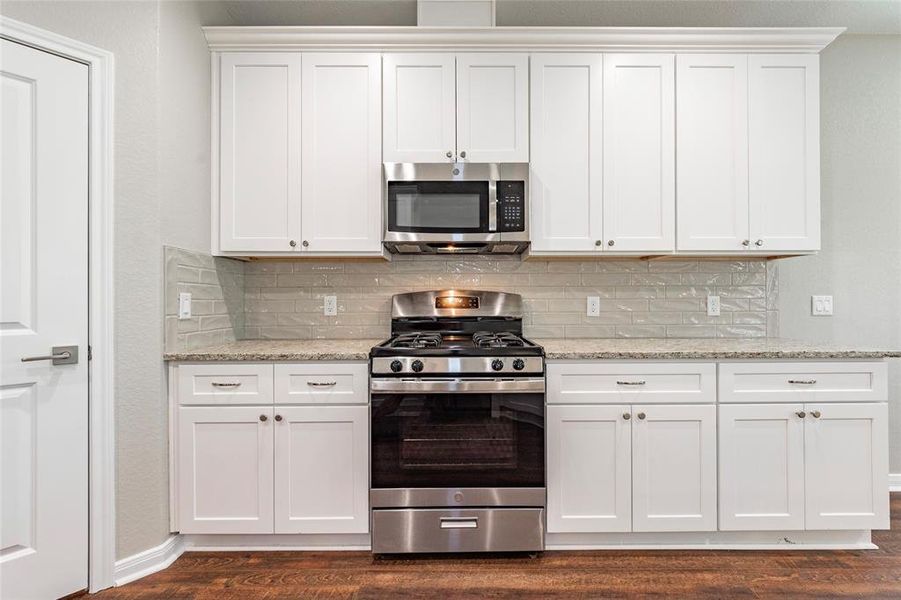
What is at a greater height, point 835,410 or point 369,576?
point 835,410

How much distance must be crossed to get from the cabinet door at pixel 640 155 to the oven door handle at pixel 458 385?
0.91 metres

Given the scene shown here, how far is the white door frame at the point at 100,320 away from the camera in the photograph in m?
1.80

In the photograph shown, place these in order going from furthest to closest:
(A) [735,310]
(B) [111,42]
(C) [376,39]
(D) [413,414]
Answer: (A) [735,310], (C) [376,39], (D) [413,414], (B) [111,42]

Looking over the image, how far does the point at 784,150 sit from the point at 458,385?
2.07 meters

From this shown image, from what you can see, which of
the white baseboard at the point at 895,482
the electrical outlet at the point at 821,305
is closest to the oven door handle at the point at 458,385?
the electrical outlet at the point at 821,305

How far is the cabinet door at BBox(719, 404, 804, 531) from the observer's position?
2061 millimetres

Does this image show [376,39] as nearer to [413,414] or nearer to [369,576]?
[413,414]

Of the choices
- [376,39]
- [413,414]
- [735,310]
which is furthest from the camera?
[735,310]

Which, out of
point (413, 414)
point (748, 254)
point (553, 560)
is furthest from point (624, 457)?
point (748, 254)

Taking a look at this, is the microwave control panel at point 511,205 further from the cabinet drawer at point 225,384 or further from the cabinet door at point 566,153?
the cabinet drawer at point 225,384

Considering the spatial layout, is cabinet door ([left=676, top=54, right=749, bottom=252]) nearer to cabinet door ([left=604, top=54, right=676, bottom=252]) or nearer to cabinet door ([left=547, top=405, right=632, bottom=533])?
cabinet door ([left=604, top=54, right=676, bottom=252])

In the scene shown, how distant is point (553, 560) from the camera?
79.6 inches

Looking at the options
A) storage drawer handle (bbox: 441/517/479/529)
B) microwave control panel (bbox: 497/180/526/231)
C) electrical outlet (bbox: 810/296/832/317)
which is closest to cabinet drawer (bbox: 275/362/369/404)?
storage drawer handle (bbox: 441/517/479/529)

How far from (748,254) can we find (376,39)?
2219mm
